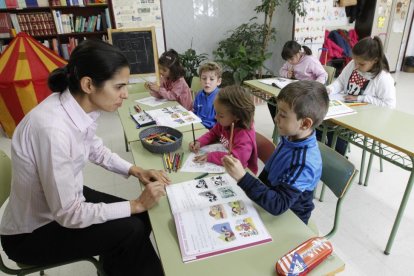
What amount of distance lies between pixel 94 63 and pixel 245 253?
2.53 feet

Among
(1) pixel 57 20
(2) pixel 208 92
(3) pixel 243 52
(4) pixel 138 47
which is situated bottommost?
(2) pixel 208 92

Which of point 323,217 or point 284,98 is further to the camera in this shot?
point 323,217

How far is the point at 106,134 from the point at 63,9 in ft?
6.40

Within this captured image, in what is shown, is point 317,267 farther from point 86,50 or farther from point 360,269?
point 360,269

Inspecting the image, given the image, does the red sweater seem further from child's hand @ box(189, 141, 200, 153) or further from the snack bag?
the snack bag

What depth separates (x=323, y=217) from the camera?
77.5 inches

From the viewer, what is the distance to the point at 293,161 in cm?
101

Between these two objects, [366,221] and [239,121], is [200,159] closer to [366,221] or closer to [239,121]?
[239,121]

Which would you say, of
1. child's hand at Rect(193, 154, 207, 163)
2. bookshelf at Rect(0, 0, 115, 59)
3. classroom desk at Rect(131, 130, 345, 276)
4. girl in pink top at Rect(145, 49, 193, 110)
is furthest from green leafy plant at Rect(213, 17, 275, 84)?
classroom desk at Rect(131, 130, 345, 276)

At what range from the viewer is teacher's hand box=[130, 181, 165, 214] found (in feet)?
3.26

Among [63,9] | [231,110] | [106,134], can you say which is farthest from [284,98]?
[63,9]

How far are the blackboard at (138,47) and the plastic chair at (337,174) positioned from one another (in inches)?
120

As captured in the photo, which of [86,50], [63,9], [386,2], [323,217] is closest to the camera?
[86,50]

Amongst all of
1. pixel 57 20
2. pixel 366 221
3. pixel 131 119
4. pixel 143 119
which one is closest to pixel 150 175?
pixel 143 119
